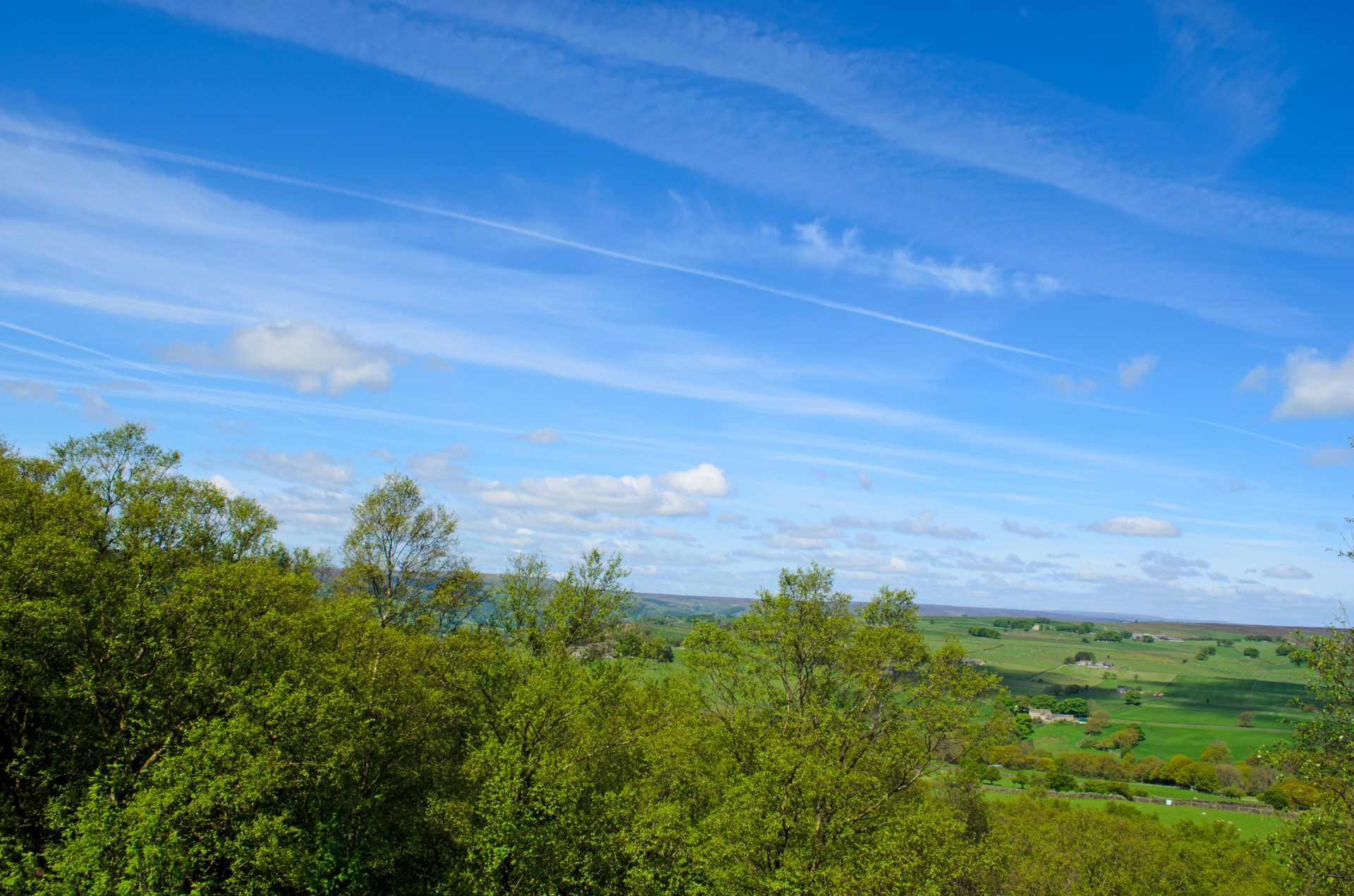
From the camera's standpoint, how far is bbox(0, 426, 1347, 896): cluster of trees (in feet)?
94.1

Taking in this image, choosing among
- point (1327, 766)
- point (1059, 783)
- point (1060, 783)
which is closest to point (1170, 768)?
point (1060, 783)

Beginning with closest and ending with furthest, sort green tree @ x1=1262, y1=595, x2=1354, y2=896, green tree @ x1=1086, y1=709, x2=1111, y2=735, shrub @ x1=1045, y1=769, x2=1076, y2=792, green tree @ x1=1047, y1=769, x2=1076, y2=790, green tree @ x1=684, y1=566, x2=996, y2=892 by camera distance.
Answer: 1. green tree @ x1=1262, y1=595, x2=1354, y2=896
2. green tree @ x1=684, y1=566, x2=996, y2=892
3. shrub @ x1=1045, y1=769, x2=1076, y2=792
4. green tree @ x1=1047, y1=769, x2=1076, y2=790
5. green tree @ x1=1086, y1=709, x2=1111, y2=735

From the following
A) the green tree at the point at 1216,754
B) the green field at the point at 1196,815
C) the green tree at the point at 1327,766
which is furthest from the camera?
the green tree at the point at 1216,754

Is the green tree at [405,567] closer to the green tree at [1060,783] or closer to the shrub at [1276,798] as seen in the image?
the green tree at [1060,783]

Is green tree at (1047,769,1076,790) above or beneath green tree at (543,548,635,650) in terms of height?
beneath

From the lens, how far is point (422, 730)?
37.8 metres

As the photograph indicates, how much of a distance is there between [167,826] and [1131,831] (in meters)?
82.3

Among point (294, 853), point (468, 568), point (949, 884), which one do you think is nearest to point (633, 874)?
point (294, 853)

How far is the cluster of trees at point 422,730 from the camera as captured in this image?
1129 inches

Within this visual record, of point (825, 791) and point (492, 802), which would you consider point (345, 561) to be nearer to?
point (492, 802)

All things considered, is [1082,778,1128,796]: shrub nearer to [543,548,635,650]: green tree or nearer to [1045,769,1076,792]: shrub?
[1045,769,1076,792]: shrub

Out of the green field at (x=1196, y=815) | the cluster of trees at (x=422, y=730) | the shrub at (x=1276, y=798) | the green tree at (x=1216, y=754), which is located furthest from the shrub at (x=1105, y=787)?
the cluster of trees at (x=422, y=730)

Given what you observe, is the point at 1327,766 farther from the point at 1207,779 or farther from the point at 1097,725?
the point at 1097,725

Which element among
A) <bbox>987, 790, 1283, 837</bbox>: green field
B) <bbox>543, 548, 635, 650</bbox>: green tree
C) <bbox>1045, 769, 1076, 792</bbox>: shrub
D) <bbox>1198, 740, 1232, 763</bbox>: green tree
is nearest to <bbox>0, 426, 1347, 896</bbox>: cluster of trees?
<bbox>543, 548, 635, 650</bbox>: green tree
